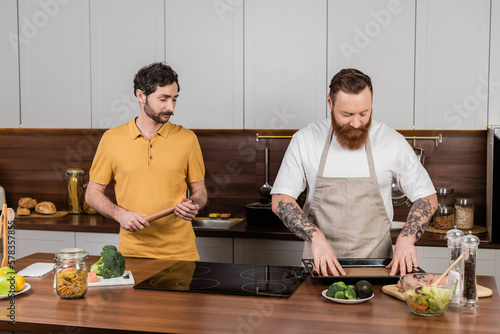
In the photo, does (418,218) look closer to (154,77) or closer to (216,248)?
(154,77)

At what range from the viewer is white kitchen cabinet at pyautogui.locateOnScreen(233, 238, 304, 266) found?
11.2 feet

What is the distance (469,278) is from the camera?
1799mm

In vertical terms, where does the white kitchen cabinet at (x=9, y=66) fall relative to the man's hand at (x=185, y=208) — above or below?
above

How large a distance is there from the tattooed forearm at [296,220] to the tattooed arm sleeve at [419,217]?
380mm

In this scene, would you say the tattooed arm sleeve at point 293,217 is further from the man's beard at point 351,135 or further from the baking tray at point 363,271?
the man's beard at point 351,135

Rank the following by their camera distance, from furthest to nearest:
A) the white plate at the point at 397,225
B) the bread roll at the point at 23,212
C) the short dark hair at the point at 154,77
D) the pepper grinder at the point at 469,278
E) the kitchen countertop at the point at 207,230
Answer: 1. the bread roll at the point at 23,212
2. the white plate at the point at 397,225
3. the kitchen countertop at the point at 207,230
4. the short dark hair at the point at 154,77
5. the pepper grinder at the point at 469,278

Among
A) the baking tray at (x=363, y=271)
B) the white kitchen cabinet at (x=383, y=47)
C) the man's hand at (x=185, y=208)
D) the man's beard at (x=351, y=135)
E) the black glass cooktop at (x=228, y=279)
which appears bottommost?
the black glass cooktop at (x=228, y=279)

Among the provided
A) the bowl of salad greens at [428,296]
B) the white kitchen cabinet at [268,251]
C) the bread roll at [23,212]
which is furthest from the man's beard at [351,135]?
the bread roll at [23,212]

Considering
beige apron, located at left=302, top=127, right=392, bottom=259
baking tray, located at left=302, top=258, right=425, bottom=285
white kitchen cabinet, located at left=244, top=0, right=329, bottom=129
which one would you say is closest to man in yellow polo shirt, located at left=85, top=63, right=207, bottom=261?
beige apron, located at left=302, top=127, right=392, bottom=259

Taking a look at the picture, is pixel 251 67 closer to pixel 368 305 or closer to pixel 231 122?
pixel 231 122

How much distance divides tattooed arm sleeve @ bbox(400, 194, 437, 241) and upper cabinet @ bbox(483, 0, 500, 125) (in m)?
1.22

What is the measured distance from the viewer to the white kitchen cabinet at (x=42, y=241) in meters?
3.71

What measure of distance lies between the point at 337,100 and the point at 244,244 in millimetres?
1393

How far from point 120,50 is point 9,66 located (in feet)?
2.79
